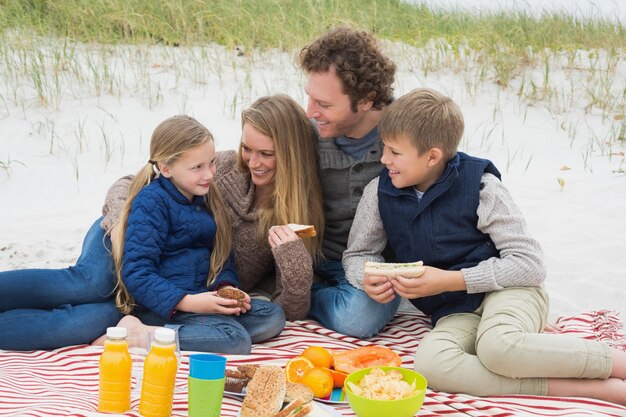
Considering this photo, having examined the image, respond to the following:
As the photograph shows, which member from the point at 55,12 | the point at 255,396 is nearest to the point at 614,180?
the point at 255,396

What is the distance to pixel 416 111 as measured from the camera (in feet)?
12.3

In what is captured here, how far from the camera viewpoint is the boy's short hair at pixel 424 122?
373 cm

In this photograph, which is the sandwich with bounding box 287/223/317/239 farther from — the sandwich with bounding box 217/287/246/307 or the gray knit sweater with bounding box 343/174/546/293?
the gray knit sweater with bounding box 343/174/546/293

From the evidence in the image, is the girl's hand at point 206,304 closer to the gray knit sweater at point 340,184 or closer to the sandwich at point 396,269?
the sandwich at point 396,269

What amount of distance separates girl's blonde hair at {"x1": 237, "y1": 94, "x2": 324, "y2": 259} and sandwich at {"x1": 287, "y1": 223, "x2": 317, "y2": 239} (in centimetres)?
13

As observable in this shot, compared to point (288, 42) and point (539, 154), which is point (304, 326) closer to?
point (539, 154)

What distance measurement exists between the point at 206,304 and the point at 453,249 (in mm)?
1079

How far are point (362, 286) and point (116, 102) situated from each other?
450cm

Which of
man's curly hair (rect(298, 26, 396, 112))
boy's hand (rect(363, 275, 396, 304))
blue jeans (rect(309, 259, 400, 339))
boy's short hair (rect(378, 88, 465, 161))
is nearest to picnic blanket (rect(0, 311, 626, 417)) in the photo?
blue jeans (rect(309, 259, 400, 339))

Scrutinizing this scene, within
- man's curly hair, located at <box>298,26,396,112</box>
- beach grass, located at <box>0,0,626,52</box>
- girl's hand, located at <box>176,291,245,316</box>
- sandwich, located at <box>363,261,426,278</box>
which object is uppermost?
beach grass, located at <box>0,0,626,52</box>

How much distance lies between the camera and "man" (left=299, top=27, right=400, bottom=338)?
163 inches

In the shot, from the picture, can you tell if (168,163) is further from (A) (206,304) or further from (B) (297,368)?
(B) (297,368)

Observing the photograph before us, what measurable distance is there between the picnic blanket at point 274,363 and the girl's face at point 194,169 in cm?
73

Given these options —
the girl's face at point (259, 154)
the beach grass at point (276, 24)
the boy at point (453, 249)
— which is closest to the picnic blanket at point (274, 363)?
the boy at point (453, 249)
